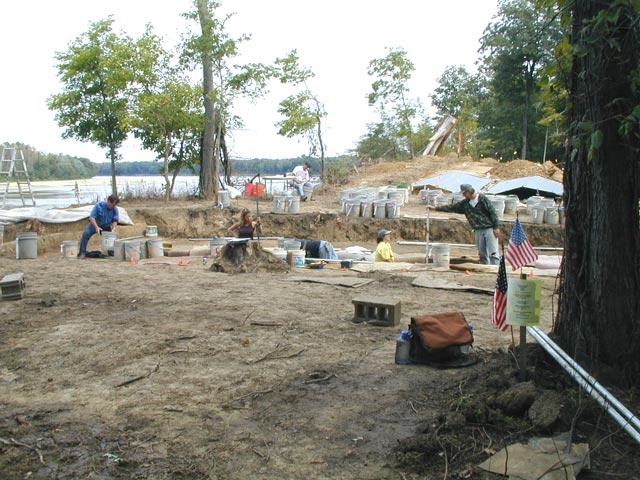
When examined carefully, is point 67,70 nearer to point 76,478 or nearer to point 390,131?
point 390,131

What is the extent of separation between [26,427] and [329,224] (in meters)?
16.3

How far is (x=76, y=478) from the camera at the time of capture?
12.2 feet

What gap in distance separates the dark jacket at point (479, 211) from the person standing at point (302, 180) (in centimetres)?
1262

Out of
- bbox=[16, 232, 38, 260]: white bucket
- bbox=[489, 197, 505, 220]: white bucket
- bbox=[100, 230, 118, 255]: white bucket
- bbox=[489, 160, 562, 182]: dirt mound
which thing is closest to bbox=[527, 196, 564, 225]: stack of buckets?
bbox=[489, 197, 505, 220]: white bucket

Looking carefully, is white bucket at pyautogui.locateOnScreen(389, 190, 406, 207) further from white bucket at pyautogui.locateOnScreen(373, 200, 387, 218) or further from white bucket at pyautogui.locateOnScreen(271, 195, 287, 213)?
white bucket at pyautogui.locateOnScreen(271, 195, 287, 213)

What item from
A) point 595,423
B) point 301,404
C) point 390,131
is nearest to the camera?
point 595,423

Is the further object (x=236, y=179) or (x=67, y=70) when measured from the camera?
(x=236, y=179)

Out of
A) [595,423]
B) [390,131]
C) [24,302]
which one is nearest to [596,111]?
[595,423]

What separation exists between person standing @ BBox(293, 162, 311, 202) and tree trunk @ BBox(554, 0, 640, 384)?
19858 millimetres

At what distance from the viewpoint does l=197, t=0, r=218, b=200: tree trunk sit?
2154 centimetres

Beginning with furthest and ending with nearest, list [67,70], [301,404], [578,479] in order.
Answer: [67,70] → [301,404] → [578,479]

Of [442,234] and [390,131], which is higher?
[390,131]

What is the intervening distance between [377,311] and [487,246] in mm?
5954

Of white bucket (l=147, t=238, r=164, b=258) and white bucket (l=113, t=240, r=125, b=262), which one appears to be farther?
white bucket (l=147, t=238, r=164, b=258)
